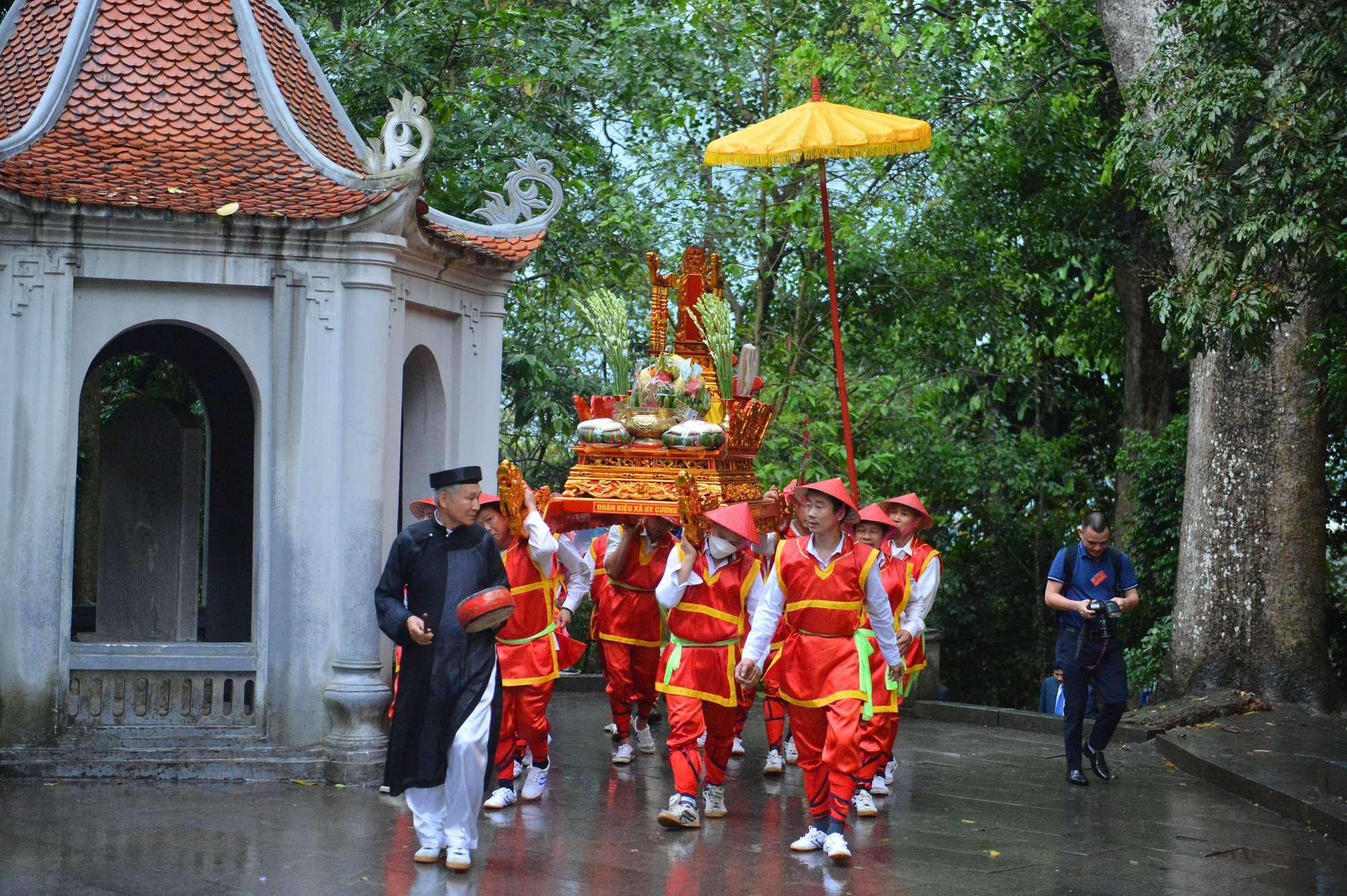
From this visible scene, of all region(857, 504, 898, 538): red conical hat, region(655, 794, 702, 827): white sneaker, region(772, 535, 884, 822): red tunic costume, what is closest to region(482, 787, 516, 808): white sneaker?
region(655, 794, 702, 827): white sneaker

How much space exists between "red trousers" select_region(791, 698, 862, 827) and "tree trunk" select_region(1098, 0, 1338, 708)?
576 centimetres

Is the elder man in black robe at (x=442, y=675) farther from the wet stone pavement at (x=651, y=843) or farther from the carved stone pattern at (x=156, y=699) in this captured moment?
the carved stone pattern at (x=156, y=699)

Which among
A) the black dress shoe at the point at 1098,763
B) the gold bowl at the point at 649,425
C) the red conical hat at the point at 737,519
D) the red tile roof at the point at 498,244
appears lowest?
the black dress shoe at the point at 1098,763

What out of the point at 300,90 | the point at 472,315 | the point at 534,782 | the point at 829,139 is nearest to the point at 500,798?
the point at 534,782

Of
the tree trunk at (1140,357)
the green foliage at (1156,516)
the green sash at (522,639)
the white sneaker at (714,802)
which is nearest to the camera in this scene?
the white sneaker at (714,802)

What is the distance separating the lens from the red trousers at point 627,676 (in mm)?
9625

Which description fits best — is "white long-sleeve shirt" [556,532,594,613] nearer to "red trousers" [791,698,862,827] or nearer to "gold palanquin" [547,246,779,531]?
"gold palanquin" [547,246,779,531]

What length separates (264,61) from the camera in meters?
9.62

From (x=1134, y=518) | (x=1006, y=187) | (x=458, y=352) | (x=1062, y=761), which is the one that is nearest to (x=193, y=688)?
(x=458, y=352)

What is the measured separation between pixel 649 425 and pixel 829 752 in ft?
10.7

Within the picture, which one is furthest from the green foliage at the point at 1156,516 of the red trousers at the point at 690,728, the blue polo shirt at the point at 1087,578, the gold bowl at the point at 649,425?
the red trousers at the point at 690,728

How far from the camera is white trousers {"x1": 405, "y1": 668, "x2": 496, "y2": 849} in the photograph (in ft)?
21.3

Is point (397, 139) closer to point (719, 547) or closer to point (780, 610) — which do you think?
point (719, 547)

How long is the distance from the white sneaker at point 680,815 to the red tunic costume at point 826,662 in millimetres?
676
